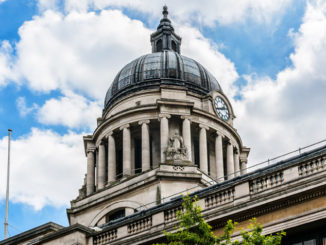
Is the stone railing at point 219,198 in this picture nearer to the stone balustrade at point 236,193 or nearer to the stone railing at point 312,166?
the stone balustrade at point 236,193

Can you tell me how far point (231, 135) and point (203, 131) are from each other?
13.1ft

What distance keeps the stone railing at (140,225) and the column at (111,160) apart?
24534mm

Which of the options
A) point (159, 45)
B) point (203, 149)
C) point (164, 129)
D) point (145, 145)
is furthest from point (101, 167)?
point (159, 45)

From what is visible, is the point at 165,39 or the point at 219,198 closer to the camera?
the point at 219,198

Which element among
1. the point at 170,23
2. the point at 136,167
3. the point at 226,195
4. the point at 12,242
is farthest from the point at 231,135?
the point at 226,195

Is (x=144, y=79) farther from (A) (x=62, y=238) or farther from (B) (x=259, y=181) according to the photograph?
(B) (x=259, y=181)

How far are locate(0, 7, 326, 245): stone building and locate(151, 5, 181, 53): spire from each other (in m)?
0.09

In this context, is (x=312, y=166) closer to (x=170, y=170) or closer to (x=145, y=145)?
(x=170, y=170)

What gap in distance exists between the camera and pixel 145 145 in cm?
5628

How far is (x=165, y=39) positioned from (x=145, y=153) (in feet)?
49.0

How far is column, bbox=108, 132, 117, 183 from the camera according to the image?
189ft

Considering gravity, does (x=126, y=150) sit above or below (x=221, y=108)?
below

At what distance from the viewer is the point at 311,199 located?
27062 millimetres

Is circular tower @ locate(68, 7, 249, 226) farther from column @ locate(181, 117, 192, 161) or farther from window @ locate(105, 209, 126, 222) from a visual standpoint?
window @ locate(105, 209, 126, 222)
